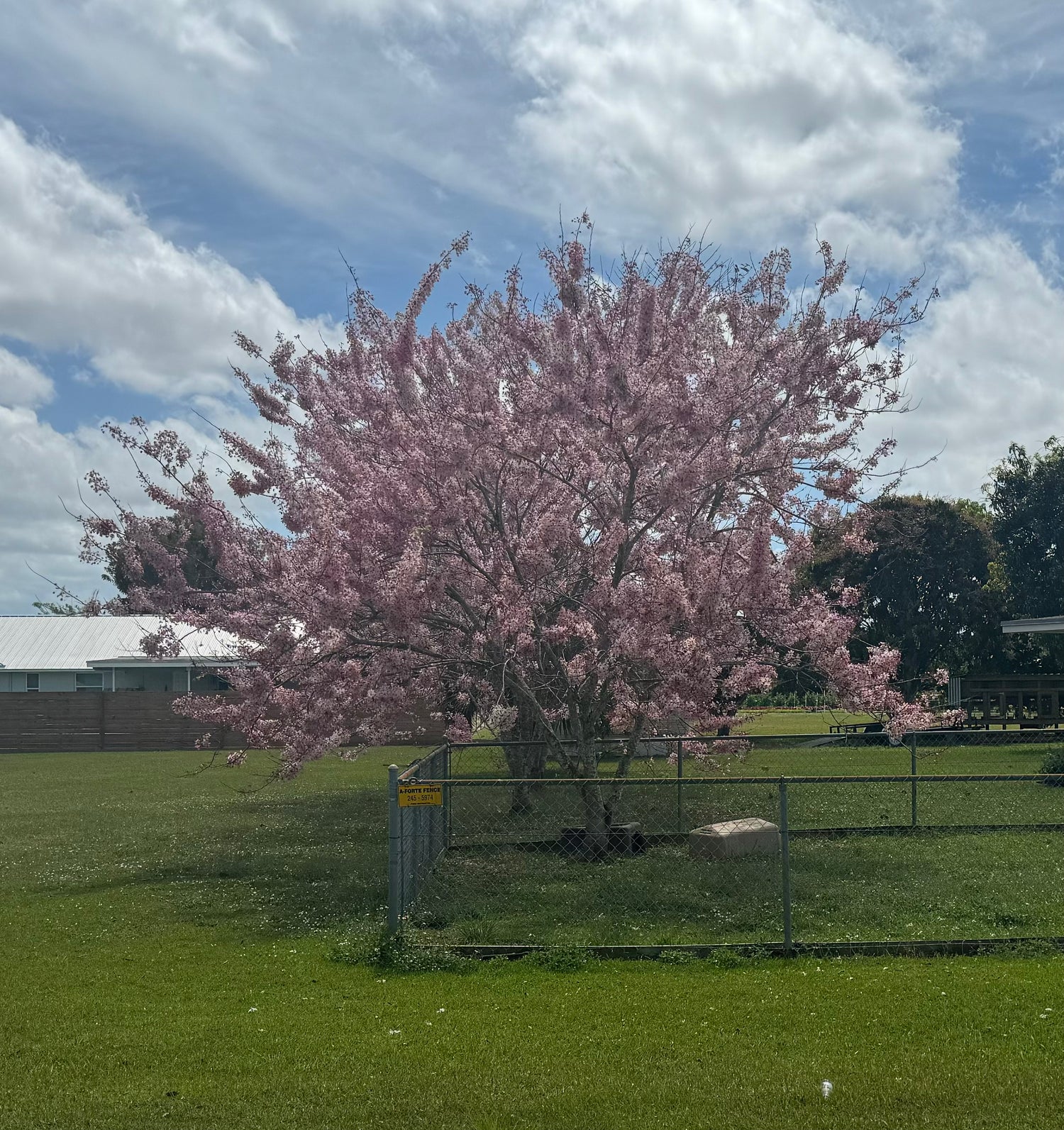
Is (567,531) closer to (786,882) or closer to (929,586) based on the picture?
(786,882)

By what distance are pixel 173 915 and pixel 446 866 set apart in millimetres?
2633

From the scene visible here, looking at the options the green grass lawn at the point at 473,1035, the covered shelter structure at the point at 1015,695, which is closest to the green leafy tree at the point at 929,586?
the covered shelter structure at the point at 1015,695

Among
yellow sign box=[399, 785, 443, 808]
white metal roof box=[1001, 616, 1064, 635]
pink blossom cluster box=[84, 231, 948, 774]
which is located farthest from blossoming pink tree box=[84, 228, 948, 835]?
white metal roof box=[1001, 616, 1064, 635]

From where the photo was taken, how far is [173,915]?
10.1m

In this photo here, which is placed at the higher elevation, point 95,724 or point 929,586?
point 929,586

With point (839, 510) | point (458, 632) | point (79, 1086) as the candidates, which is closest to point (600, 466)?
point (458, 632)

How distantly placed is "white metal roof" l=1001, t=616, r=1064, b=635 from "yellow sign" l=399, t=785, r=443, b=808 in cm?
2344

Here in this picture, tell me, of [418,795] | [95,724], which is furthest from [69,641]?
[418,795]

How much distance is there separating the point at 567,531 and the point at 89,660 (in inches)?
1364

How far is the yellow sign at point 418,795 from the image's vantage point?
821 centimetres

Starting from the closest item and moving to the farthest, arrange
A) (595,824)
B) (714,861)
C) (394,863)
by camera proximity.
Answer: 1. (394,863)
2. (714,861)
3. (595,824)

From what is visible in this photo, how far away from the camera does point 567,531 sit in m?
13.0

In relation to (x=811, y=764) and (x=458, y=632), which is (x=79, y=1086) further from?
(x=811, y=764)

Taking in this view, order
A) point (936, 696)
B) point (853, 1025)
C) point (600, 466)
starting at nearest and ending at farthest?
1. point (853, 1025)
2. point (600, 466)
3. point (936, 696)
